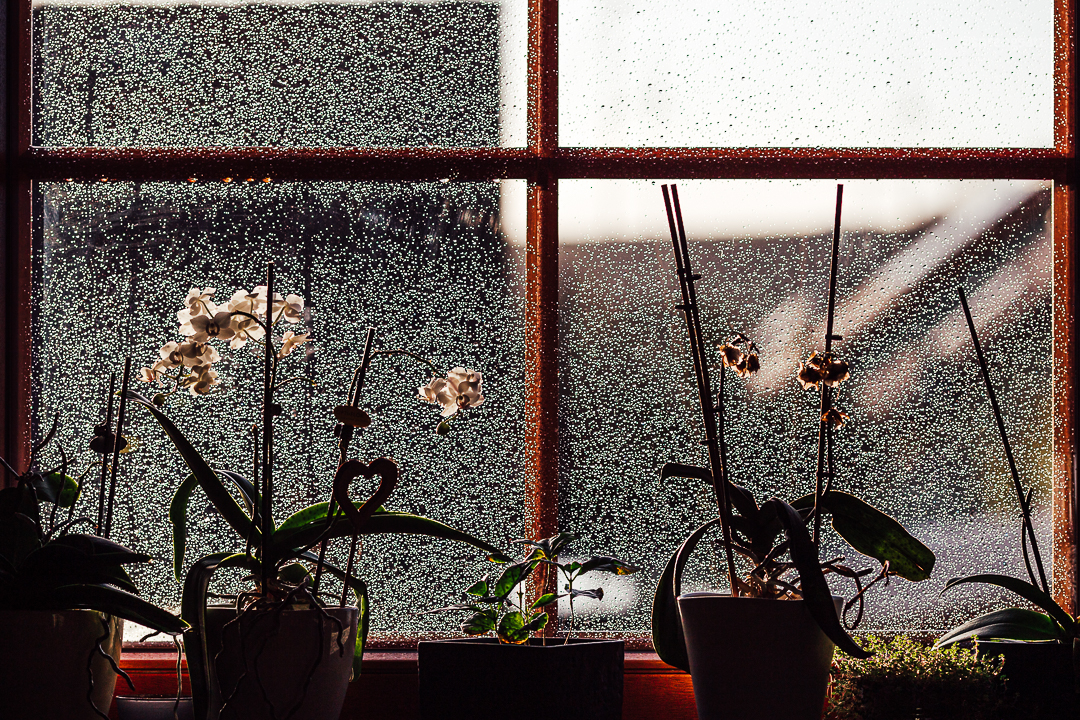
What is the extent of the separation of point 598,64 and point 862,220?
0.52 metres

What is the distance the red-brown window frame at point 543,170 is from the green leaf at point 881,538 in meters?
0.43

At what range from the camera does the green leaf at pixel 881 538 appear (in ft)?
4.12

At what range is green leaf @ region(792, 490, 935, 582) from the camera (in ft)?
4.12

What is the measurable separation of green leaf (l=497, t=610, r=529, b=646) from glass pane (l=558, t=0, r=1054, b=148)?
0.79 metres

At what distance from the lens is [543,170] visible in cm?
156

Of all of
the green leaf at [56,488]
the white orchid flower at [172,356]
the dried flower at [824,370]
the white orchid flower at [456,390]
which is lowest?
the green leaf at [56,488]

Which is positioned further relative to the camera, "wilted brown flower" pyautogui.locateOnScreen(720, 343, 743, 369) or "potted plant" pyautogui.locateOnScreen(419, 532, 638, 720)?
"wilted brown flower" pyautogui.locateOnScreen(720, 343, 743, 369)

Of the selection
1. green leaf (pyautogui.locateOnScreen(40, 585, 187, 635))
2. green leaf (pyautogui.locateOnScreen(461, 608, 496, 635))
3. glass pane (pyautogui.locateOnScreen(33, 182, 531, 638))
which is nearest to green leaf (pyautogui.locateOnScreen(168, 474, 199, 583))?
green leaf (pyautogui.locateOnScreen(40, 585, 187, 635))

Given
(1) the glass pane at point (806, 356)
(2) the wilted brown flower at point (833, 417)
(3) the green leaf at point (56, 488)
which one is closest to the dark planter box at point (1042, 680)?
(1) the glass pane at point (806, 356)

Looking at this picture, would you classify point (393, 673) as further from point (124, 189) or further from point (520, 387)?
point (124, 189)

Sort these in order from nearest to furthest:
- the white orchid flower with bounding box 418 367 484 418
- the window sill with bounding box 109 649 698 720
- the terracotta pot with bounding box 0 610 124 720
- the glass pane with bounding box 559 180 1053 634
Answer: the terracotta pot with bounding box 0 610 124 720 → the white orchid flower with bounding box 418 367 484 418 → the window sill with bounding box 109 649 698 720 → the glass pane with bounding box 559 180 1053 634

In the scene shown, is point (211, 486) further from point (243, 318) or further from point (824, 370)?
point (824, 370)

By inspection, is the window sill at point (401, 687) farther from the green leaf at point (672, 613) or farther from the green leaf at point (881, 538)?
the green leaf at point (881, 538)

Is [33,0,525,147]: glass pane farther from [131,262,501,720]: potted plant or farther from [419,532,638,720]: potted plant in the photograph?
[419,532,638,720]: potted plant
